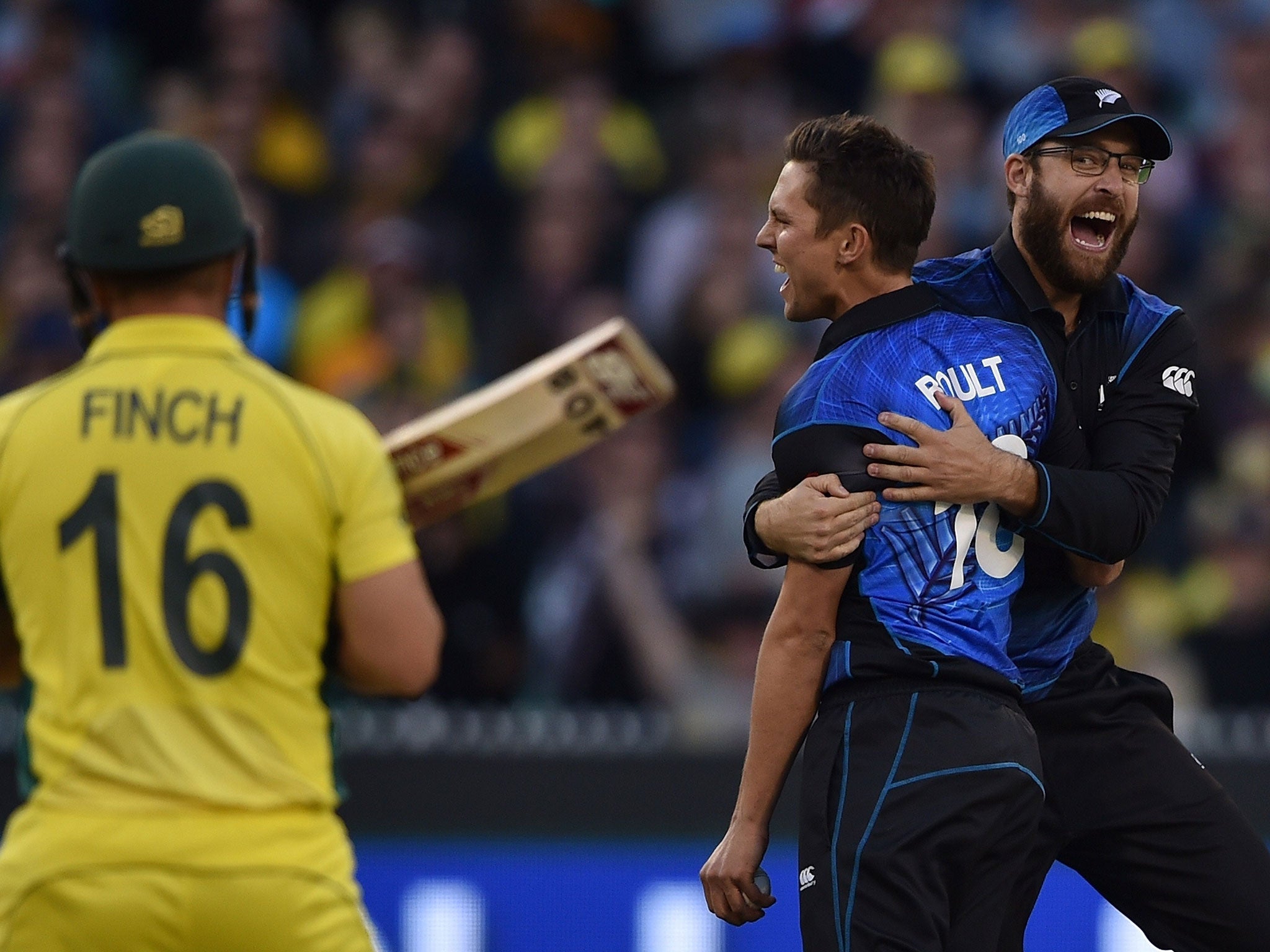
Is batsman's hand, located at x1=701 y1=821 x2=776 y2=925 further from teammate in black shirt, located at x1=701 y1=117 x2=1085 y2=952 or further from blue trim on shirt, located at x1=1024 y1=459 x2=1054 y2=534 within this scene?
blue trim on shirt, located at x1=1024 y1=459 x2=1054 y2=534

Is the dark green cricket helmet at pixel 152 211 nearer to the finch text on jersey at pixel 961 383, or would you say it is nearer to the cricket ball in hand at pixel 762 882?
the finch text on jersey at pixel 961 383

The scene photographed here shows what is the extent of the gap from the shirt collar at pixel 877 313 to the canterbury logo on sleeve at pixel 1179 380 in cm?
58

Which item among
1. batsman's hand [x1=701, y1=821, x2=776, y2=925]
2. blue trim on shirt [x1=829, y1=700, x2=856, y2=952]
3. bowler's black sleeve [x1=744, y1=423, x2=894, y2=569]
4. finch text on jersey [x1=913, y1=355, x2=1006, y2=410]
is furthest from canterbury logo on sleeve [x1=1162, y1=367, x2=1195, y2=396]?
batsman's hand [x1=701, y1=821, x2=776, y2=925]

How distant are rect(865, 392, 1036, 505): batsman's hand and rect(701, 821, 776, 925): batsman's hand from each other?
75 centimetres

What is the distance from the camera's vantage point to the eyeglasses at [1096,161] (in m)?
3.97

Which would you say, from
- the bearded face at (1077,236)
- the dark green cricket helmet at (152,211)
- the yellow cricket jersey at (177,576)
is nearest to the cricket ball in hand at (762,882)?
the yellow cricket jersey at (177,576)

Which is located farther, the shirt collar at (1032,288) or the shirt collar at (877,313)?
the shirt collar at (1032,288)

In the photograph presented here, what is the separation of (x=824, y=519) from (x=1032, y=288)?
2.68 feet

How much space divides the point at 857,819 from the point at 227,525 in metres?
1.37

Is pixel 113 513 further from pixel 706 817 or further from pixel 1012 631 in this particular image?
pixel 706 817

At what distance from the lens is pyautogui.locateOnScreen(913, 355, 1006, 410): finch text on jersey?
3.67 meters

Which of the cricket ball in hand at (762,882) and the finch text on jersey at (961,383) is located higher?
the finch text on jersey at (961,383)

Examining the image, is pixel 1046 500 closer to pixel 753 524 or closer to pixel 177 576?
pixel 753 524

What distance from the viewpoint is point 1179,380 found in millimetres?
4055
